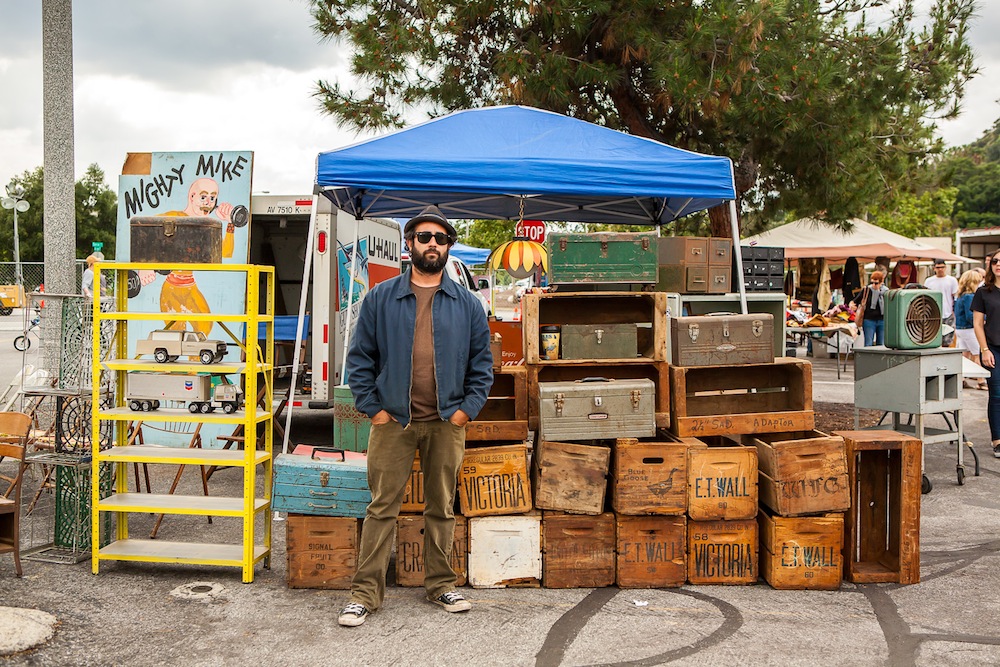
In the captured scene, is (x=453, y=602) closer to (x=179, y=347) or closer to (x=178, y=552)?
(x=178, y=552)

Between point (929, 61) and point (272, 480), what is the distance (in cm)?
965

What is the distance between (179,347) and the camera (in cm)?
535

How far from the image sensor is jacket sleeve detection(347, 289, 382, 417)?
448 cm

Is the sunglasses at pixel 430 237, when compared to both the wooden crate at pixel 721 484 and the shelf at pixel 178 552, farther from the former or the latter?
the shelf at pixel 178 552

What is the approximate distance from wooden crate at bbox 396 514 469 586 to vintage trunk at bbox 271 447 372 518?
0.28 m

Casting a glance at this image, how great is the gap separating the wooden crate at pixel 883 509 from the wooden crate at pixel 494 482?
6.62ft

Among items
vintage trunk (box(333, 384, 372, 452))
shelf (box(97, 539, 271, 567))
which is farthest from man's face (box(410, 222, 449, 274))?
vintage trunk (box(333, 384, 372, 452))

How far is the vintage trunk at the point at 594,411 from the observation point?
16.9ft

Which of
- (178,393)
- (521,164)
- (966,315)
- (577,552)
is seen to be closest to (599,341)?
(577,552)

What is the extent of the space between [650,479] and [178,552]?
295cm

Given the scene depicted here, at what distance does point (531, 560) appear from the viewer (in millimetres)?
5039

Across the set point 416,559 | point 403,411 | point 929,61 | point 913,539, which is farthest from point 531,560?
point 929,61

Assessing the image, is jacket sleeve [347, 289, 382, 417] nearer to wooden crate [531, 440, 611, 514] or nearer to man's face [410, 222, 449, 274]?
man's face [410, 222, 449, 274]

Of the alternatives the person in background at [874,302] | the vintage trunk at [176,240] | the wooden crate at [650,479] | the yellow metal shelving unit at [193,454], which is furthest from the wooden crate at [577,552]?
the person in background at [874,302]
